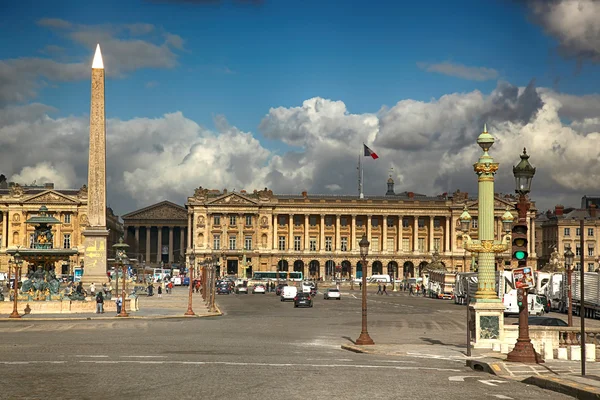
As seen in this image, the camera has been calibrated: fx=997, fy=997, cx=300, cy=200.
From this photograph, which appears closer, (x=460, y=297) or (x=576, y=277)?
(x=576, y=277)

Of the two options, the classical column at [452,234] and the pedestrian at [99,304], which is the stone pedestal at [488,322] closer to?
the pedestrian at [99,304]

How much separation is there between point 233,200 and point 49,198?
98.5 ft

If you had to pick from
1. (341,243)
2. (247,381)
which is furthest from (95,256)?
(341,243)

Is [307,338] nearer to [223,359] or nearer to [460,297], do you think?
[223,359]

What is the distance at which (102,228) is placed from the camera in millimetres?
70125

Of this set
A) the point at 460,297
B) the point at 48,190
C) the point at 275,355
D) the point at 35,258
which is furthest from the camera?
the point at 48,190

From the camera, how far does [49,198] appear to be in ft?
532

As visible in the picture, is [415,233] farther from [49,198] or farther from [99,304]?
[99,304]

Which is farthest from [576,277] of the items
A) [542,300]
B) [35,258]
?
[35,258]

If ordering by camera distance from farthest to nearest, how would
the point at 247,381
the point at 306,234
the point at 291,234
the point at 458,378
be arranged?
the point at 306,234 < the point at 291,234 < the point at 458,378 < the point at 247,381

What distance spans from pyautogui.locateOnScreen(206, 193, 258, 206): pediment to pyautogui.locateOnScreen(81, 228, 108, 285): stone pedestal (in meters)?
86.0

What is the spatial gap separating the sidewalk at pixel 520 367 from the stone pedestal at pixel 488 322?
2.30 feet

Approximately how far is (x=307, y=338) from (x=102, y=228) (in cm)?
3687

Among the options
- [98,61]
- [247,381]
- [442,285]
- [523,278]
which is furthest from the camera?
[442,285]
